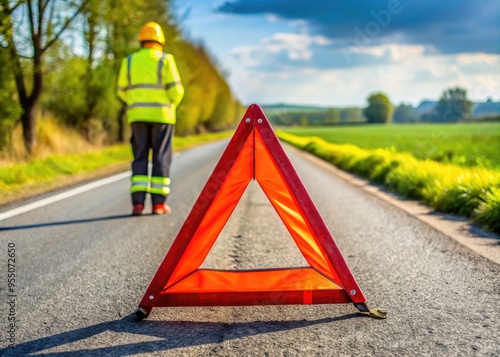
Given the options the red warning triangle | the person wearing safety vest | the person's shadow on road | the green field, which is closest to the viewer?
the person's shadow on road

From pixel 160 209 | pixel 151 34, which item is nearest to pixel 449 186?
pixel 160 209

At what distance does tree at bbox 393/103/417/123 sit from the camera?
79656 mm

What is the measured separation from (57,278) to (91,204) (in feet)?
13.3

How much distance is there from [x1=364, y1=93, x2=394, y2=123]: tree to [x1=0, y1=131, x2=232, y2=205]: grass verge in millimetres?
50460

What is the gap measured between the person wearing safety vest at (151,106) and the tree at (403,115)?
241ft

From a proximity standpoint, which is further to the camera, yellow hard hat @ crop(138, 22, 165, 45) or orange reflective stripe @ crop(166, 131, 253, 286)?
yellow hard hat @ crop(138, 22, 165, 45)

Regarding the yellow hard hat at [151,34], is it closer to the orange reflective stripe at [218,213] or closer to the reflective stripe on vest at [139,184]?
the reflective stripe on vest at [139,184]

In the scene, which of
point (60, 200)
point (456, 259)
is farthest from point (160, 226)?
point (456, 259)

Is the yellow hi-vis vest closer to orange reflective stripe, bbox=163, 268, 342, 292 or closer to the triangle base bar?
orange reflective stripe, bbox=163, 268, 342, 292

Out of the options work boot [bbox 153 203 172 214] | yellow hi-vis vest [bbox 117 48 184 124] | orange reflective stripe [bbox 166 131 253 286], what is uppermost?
yellow hi-vis vest [bbox 117 48 184 124]

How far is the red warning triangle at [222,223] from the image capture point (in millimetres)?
3484

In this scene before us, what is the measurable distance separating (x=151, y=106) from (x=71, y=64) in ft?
45.4

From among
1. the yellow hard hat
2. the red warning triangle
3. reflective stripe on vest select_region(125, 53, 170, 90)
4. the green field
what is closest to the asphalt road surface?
the red warning triangle

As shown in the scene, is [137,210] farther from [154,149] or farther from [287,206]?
[287,206]
